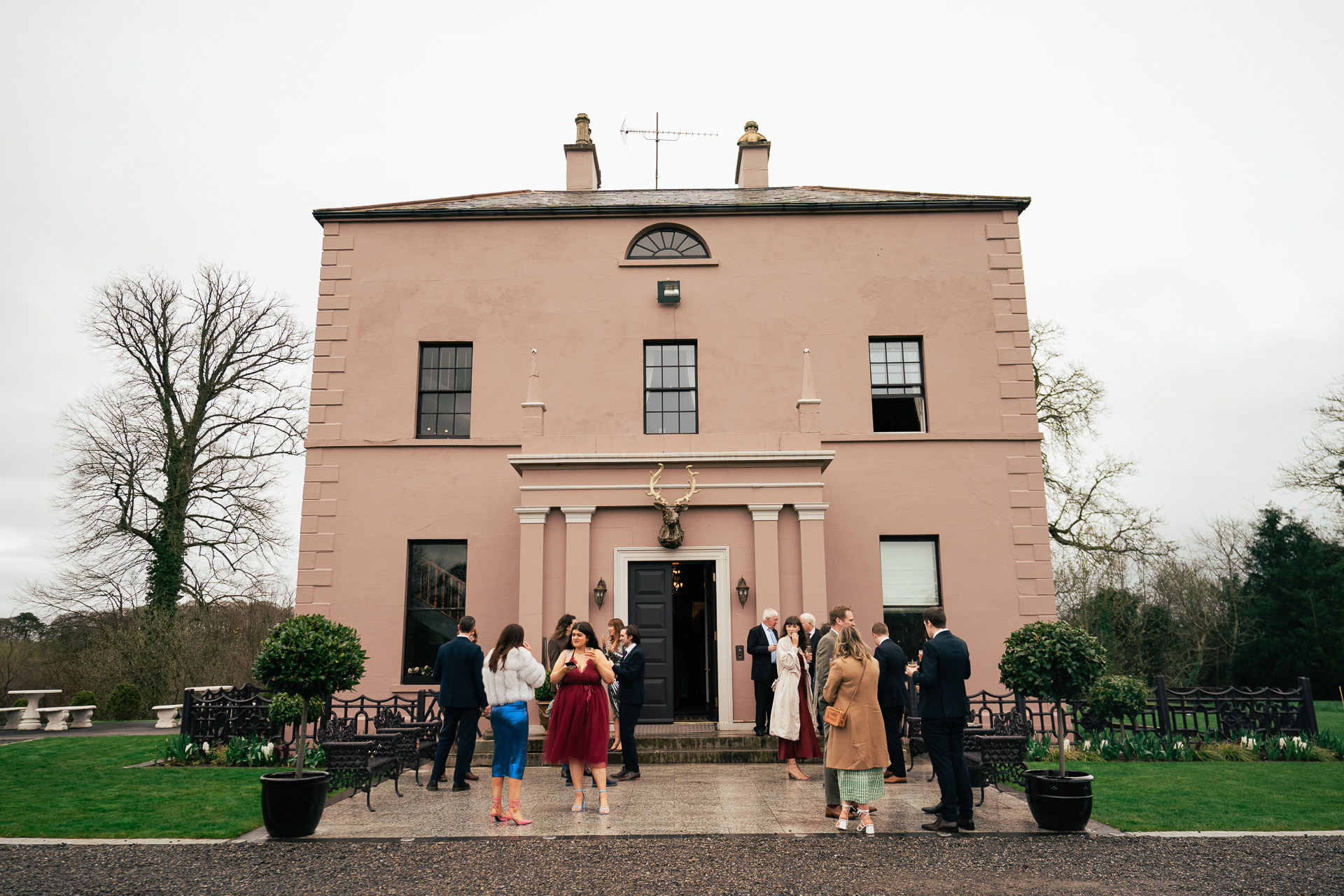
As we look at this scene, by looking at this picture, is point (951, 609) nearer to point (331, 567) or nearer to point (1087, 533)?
point (331, 567)

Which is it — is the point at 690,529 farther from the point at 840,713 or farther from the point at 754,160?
the point at 754,160

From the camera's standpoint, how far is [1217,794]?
9.21m

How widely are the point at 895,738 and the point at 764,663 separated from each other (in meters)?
2.38

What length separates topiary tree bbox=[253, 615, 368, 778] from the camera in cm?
803

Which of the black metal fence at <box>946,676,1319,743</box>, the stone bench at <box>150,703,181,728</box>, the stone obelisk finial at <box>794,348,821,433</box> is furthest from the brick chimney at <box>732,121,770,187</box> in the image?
the stone bench at <box>150,703,181,728</box>

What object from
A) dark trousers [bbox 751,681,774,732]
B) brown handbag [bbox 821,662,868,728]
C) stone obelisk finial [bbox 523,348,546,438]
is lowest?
dark trousers [bbox 751,681,774,732]

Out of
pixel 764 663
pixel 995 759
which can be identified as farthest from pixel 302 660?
pixel 995 759

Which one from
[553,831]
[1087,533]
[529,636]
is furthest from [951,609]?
[1087,533]

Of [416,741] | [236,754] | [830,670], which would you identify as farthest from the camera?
[236,754]

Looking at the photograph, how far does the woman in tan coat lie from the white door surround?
528 cm

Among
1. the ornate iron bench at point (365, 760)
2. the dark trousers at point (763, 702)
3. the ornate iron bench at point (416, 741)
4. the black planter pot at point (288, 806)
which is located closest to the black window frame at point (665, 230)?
the dark trousers at point (763, 702)

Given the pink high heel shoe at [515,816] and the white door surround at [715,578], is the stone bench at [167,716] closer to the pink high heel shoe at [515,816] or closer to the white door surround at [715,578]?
the white door surround at [715,578]

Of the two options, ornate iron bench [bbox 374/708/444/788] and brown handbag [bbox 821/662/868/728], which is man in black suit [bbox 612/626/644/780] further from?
brown handbag [bbox 821/662/868/728]

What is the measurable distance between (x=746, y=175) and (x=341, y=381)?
9865 millimetres
